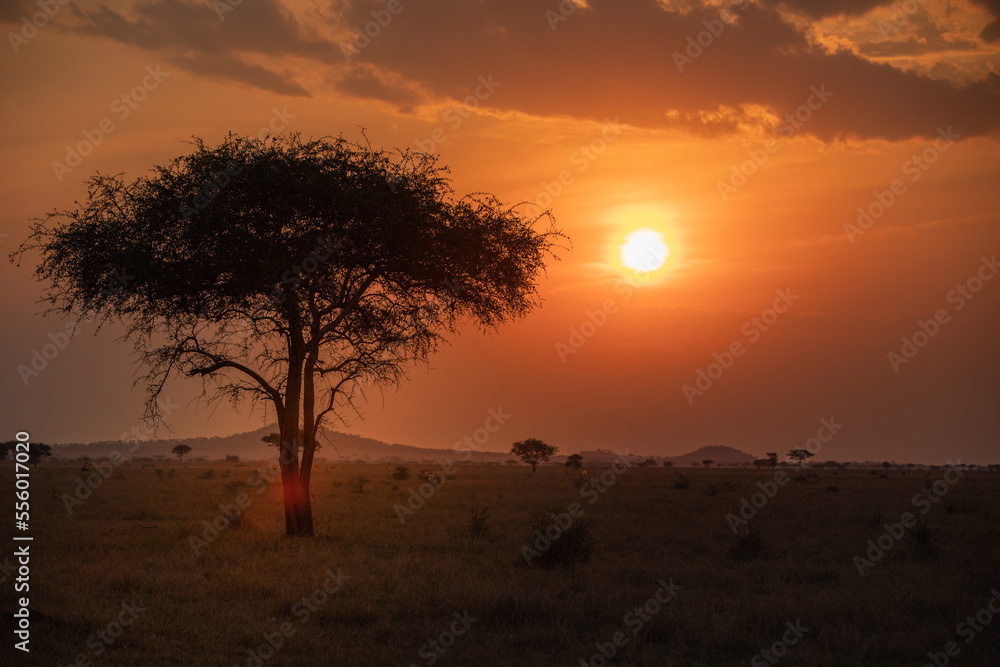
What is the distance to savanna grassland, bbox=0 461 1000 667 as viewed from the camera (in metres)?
11.1

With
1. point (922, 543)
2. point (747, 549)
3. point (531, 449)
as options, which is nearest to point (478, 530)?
point (747, 549)

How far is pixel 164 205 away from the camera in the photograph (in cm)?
2059

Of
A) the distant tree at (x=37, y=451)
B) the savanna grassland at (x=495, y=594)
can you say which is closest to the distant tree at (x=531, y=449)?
the distant tree at (x=37, y=451)

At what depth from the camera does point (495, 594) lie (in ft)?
46.0

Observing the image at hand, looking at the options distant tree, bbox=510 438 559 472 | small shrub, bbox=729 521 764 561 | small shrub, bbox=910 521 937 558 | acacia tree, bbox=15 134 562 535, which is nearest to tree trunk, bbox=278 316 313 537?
acacia tree, bbox=15 134 562 535

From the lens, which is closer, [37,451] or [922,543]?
[922,543]

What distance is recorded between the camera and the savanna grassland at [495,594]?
11.1 metres

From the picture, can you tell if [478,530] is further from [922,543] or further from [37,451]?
[37,451]

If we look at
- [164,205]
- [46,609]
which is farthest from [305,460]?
[46,609]

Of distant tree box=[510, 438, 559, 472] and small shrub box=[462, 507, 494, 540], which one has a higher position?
distant tree box=[510, 438, 559, 472]

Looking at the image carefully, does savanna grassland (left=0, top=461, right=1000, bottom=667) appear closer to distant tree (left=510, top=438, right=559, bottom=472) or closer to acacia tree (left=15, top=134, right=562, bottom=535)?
acacia tree (left=15, top=134, right=562, bottom=535)

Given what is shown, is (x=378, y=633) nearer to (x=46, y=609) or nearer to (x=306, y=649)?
(x=306, y=649)

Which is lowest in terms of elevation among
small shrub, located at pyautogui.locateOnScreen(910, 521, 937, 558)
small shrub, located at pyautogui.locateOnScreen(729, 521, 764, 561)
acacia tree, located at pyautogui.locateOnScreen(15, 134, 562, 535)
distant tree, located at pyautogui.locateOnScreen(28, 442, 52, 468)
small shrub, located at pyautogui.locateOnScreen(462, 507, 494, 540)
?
distant tree, located at pyautogui.locateOnScreen(28, 442, 52, 468)

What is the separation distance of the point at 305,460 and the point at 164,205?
7.85 m
